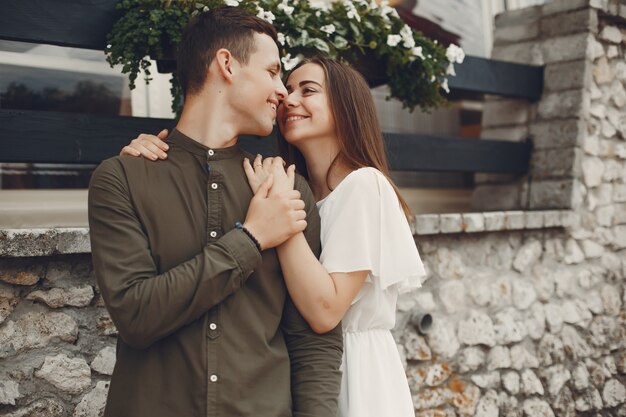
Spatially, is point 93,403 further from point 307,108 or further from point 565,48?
point 565,48

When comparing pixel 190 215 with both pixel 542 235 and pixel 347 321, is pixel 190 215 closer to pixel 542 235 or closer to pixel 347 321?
pixel 347 321

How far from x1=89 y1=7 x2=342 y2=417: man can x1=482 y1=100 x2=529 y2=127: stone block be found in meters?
3.24

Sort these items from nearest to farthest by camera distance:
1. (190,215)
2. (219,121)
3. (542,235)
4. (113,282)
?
(113,282) → (190,215) → (219,121) → (542,235)

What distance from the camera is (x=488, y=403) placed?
4062 millimetres

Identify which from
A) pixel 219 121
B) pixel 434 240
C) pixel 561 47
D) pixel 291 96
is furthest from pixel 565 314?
pixel 219 121

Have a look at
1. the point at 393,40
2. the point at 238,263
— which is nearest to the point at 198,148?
the point at 238,263

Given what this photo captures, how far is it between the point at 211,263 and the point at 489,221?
2738 millimetres

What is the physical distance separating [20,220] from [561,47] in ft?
11.8

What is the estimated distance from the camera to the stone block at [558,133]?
15.2ft

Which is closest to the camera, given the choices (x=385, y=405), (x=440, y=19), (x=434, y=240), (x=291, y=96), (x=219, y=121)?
(x=219, y=121)

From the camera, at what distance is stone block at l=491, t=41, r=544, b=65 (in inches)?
194

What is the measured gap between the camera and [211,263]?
177cm

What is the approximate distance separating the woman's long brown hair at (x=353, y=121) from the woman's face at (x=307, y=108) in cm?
3

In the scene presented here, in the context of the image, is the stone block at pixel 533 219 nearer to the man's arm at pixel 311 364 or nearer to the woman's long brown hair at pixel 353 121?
the woman's long brown hair at pixel 353 121
